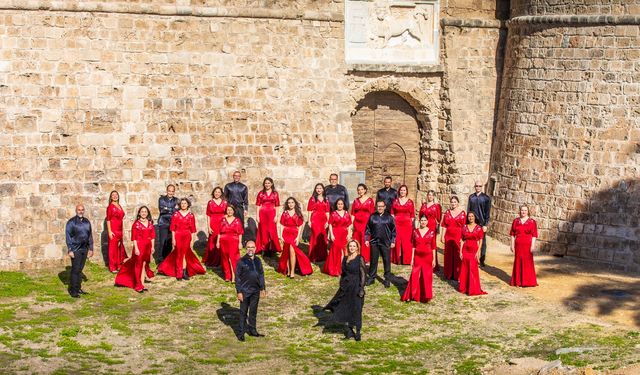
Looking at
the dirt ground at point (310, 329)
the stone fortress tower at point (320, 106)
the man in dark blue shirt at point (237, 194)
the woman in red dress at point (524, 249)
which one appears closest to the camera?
the dirt ground at point (310, 329)

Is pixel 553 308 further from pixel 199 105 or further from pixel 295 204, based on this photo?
pixel 199 105

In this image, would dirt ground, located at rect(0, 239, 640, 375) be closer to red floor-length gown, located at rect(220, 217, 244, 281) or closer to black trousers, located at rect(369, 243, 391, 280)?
black trousers, located at rect(369, 243, 391, 280)

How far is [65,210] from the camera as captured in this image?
20688mm

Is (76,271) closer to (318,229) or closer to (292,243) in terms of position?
(292,243)

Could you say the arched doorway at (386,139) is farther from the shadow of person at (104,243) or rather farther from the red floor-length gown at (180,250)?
the shadow of person at (104,243)

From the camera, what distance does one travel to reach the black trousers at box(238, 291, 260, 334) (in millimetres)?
16422

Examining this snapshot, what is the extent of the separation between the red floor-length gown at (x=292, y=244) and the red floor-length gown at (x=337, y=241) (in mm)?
393

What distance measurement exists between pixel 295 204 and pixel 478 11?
7.03 metres

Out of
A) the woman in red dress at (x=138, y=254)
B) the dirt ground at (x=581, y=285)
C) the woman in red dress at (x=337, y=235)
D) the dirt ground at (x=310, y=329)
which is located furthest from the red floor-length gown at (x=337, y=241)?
the woman in red dress at (x=138, y=254)

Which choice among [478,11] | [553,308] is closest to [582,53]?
[478,11]

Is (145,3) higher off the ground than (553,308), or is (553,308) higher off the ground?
(145,3)

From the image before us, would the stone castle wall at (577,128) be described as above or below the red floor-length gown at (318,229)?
above

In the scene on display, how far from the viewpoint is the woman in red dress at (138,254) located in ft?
62.2

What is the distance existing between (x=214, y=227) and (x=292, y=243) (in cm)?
153
